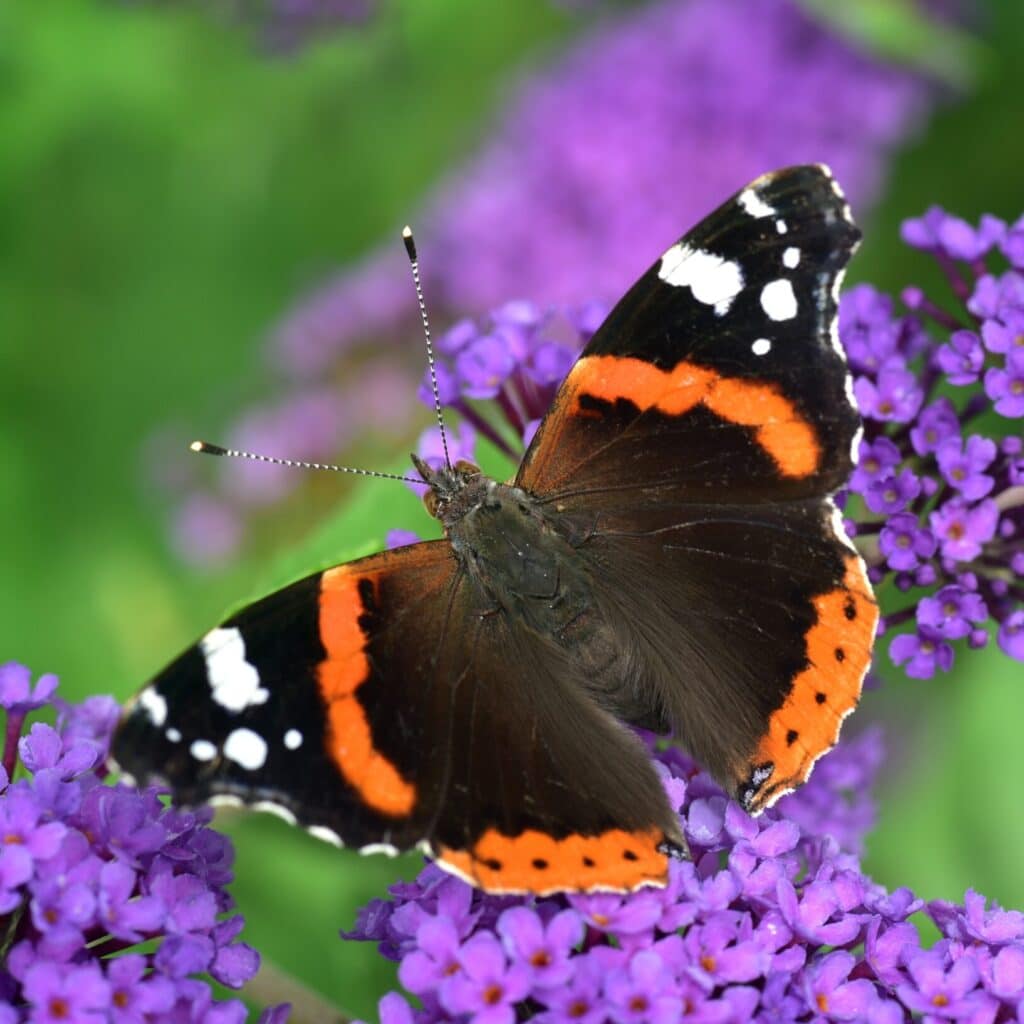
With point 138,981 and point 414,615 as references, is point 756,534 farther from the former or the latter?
point 138,981

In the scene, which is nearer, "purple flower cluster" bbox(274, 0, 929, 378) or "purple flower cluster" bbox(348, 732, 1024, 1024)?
"purple flower cluster" bbox(348, 732, 1024, 1024)

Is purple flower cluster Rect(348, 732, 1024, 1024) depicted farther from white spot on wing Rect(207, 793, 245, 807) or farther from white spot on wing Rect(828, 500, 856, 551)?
white spot on wing Rect(828, 500, 856, 551)

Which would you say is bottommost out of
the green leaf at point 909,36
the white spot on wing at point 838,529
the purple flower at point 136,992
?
the purple flower at point 136,992

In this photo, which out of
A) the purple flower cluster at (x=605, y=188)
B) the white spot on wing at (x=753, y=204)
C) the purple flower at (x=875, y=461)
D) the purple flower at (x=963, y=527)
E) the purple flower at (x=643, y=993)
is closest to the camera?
the purple flower at (x=643, y=993)

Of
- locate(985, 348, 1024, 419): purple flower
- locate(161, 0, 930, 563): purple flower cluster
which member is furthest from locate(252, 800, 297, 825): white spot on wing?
locate(161, 0, 930, 563): purple flower cluster

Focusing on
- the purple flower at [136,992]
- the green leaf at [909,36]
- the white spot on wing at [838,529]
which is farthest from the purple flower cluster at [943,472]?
the green leaf at [909,36]

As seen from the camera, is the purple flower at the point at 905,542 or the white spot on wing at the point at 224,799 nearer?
the white spot on wing at the point at 224,799

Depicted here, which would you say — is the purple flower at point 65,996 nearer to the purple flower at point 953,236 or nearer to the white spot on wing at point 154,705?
the white spot on wing at point 154,705

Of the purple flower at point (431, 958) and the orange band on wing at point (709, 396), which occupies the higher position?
the orange band on wing at point (709, 396)

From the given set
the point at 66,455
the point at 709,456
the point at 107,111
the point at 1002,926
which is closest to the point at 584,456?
the point at 709,456
